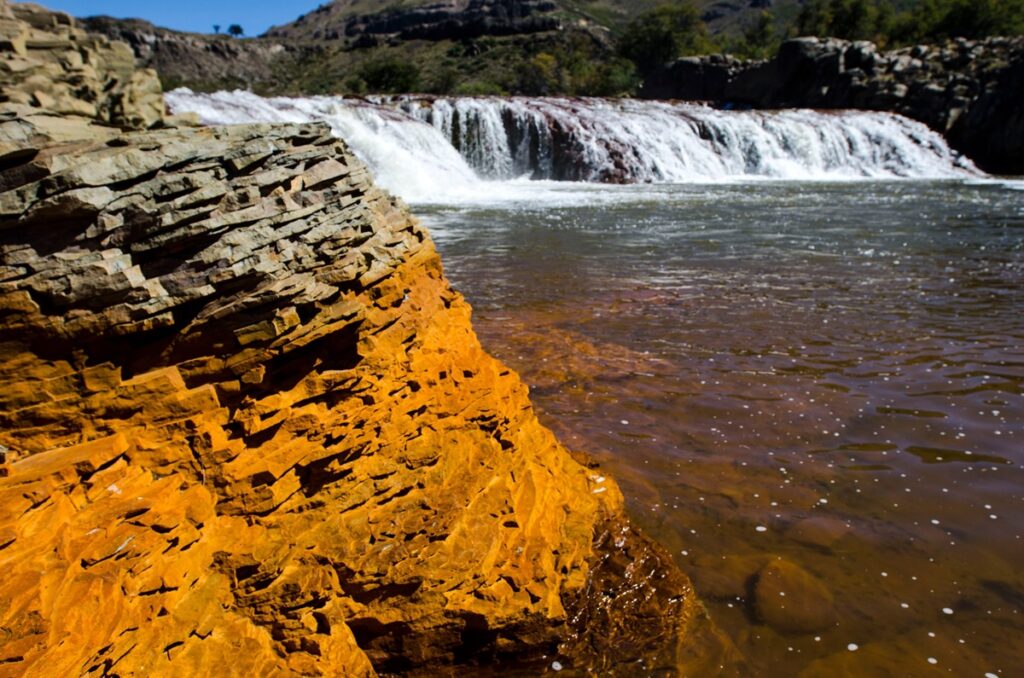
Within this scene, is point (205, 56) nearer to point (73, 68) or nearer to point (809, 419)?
point (73, 68)

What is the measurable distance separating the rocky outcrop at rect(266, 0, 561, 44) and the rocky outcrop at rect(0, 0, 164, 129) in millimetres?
88397

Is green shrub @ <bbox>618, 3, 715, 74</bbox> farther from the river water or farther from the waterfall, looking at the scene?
the river water

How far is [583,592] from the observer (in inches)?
118

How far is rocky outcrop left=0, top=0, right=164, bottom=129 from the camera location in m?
7.58

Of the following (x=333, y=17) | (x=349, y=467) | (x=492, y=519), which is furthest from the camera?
(x=333, y=17)

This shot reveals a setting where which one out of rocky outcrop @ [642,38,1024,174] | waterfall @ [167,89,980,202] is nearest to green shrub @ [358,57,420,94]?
rocky outcrop @ [642,38,1024,174]

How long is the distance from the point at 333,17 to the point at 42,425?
685 feet

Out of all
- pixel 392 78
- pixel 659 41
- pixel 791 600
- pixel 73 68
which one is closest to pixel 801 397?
pixel 791 600

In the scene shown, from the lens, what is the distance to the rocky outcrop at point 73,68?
7.58 m

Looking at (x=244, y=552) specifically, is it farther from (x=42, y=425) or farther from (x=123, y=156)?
(x=123, y=156)

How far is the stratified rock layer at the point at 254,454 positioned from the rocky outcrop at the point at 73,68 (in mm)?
5023

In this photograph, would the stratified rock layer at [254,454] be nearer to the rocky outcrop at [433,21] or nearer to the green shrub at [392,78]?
the green shrub at [392,78]

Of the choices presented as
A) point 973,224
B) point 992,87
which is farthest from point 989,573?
point 992,87

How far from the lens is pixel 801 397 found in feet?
17.4
